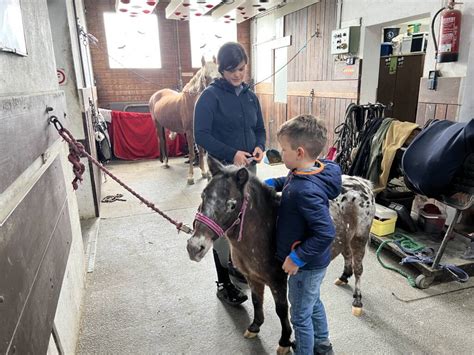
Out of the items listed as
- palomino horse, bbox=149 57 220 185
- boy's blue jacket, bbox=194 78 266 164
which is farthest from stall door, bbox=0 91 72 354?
palomino horse, bbox=149 57 220 185

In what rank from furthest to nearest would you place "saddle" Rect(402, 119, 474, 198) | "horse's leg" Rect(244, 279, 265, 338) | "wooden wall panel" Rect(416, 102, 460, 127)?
"wooden wall panel" Rect(416, 102, 460, 127), "saddle" Rect(402, 119, 474, 198), "horse's leg" Rect(244, 279, 265, 338)

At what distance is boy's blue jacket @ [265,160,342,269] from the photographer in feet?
4.22

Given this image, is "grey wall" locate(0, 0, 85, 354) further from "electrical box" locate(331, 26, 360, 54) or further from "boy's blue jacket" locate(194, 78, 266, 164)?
"electrical box" locate(331, 26, 360, 54)

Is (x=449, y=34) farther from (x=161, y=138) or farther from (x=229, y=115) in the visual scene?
(x=161, y=138)

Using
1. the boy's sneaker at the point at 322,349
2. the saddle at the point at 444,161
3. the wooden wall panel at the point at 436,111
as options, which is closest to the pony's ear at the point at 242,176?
the boy's sneaker at the point at 322,349

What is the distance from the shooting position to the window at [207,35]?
8164 mm

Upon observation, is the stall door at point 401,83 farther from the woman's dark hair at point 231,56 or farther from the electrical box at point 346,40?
the woman's dark hair at point 231,56

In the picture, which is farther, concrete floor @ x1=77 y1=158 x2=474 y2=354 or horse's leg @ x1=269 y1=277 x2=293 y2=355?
concrete floor @ x1=77 y1=158 x2=474 y2=354

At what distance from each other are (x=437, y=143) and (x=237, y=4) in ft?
14.7

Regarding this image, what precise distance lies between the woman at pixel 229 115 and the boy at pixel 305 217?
546mm

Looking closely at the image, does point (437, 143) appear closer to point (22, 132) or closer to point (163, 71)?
point (22, 132)

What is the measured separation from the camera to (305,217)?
130 centimetres

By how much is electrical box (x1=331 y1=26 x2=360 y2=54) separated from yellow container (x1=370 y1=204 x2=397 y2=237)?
101 inches

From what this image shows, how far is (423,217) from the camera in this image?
9.73ft
